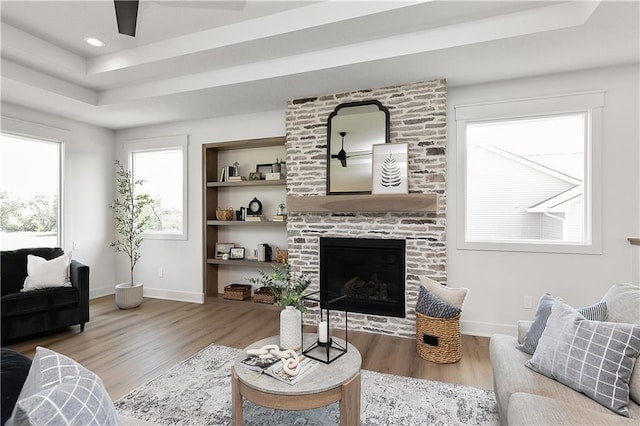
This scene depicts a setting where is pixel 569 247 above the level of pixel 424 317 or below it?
above

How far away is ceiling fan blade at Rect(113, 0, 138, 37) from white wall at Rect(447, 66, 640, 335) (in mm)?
2917

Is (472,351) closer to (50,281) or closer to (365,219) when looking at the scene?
(365,219)

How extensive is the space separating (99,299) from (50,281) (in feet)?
5.22

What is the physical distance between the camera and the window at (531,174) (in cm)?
313

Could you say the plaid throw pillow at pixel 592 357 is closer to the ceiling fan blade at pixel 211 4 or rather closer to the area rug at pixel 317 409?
the area rug at pixel 317 409

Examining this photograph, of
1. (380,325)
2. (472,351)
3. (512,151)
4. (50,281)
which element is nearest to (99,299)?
(50,281)

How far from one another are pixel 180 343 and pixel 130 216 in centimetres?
271

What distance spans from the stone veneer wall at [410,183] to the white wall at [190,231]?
0.77 m

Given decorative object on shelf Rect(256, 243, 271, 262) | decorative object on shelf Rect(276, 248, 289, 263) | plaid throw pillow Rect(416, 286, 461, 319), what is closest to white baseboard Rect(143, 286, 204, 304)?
decorative object on shelf Rect(256, 243, 271, 262)

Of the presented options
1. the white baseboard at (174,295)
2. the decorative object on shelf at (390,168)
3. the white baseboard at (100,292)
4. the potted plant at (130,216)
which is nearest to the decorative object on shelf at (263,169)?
the decorative object on shelf at (390,168)

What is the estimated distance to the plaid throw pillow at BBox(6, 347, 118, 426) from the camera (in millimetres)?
831

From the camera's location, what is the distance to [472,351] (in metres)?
3.02

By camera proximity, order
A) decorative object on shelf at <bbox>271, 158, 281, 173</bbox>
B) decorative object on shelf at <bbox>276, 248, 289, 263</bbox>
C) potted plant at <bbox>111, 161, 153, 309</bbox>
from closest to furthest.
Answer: decorative object on shelf at <bbox>276, 248, 289, 263</bbox>, decorative object on shelf at <bbox>271, 158, 281, 173</bbox>, potted plant at <bbox>111, 161, 153, 309</bbox>

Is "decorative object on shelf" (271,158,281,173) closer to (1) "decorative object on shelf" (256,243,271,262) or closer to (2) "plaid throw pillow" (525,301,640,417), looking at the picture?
(1) "decorative object on shelf" (256,243,271,262)
